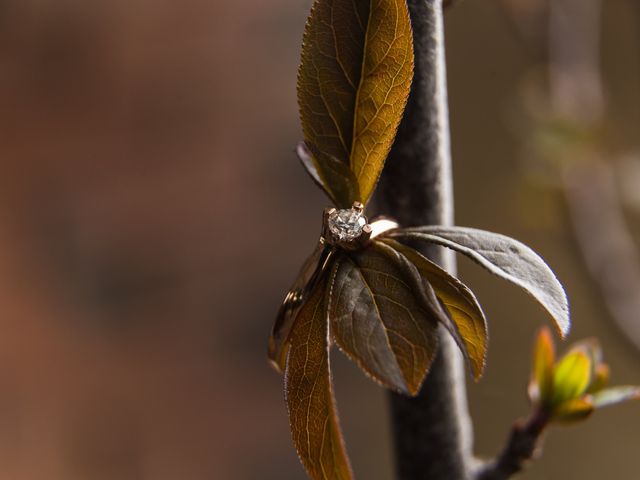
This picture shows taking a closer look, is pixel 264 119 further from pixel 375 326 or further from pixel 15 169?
pixel 375 326

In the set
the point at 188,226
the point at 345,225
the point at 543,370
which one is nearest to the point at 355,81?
the point at 345,225

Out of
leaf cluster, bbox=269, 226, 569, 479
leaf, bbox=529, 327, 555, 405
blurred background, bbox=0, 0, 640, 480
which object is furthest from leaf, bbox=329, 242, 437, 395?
blurred background, bbox=0, 0, 640, 480

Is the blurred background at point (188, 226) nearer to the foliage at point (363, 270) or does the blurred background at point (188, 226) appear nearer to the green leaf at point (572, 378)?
the green leaf at point (572, 378)

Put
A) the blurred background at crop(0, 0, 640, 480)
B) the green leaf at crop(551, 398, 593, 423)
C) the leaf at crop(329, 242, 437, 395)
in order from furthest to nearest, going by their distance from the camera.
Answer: the blurred background at crop(0, 0, 640, 480) → the green leaf at crop(551, 398, 593, 423) → the leaf at crop(329, 242, 437, 395)

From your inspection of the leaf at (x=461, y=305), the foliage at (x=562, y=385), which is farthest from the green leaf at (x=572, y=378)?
the leaf at (x=461, y=305)

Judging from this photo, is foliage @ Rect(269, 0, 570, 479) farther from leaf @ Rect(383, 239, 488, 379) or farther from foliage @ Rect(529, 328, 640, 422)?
foliage @ Rect(529, 328, 640, 422)

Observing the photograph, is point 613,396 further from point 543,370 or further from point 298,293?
point 298,293

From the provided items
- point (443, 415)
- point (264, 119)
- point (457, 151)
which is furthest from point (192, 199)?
point (443, 415)
